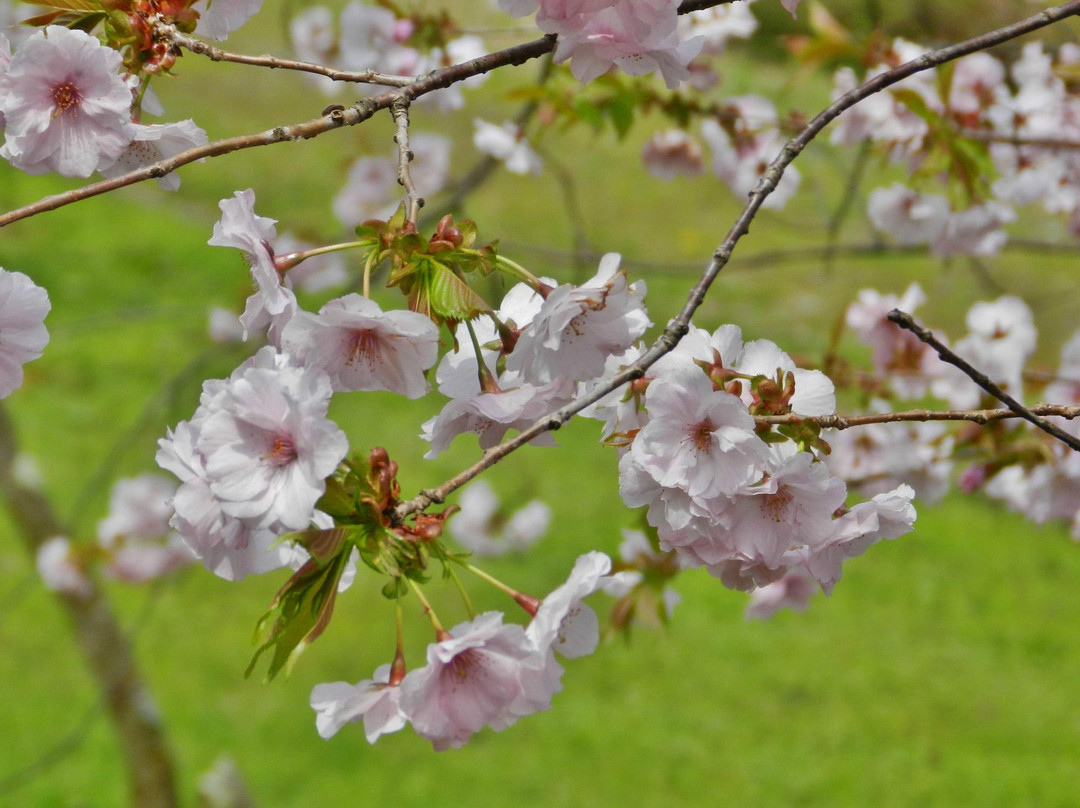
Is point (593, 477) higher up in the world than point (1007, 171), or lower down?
lower down

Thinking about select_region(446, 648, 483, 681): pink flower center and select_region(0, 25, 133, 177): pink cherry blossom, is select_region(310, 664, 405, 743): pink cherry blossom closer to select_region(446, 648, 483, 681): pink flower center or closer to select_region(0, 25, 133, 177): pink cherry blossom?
select_region(446, 648, 483, 681): pink flower center

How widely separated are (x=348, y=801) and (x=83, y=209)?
3.37 metres

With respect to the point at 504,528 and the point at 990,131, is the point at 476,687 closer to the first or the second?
the point at 990,131

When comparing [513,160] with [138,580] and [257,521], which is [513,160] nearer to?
[257,521]

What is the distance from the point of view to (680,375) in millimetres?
618

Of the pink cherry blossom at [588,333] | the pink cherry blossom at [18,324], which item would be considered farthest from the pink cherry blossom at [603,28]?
the pink cherry blossom at [18,324]

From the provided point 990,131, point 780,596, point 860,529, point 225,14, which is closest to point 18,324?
point 225,14

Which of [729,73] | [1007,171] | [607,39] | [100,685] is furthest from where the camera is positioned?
[729,73]

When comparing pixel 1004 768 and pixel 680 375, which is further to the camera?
pixel 1004 768

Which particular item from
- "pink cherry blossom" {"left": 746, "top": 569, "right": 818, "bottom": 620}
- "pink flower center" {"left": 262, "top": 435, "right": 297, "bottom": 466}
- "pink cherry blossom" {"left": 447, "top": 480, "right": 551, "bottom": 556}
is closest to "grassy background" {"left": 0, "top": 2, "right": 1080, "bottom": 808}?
"pink cherry blossom" {"left": 447, "top": 480, "right": 551, "bottom": 556}

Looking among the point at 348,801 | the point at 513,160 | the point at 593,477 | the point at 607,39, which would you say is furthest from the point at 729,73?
the point at 607,39

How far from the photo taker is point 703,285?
0.56 metres

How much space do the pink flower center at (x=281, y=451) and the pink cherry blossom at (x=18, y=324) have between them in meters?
0.20

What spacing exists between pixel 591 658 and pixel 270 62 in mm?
2160
